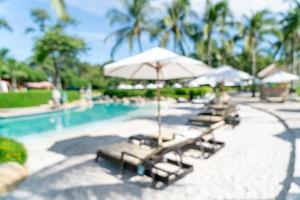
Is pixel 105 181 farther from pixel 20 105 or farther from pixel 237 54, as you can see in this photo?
pixel 237 54

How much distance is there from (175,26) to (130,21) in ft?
17.3

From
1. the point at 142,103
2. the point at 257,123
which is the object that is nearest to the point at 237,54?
the point at 142,103

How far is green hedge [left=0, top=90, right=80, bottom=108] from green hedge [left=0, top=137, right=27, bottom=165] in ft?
60.8

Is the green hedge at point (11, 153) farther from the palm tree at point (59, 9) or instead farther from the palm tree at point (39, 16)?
the palm tree at point (39, 16)

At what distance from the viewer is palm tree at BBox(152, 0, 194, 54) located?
32.9 metres

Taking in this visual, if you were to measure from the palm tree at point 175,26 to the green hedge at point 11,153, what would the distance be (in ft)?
89.8

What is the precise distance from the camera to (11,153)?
6.63m

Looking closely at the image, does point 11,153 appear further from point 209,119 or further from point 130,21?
point 130,21

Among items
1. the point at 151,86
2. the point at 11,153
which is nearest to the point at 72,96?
the point at 151,86

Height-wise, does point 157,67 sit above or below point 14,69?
below

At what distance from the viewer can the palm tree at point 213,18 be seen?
103 feet

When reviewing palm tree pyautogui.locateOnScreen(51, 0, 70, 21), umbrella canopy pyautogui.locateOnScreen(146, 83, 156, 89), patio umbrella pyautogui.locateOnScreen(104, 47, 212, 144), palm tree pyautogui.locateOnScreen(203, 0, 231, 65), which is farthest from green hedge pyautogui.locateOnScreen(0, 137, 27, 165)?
umbrella canopy pyautogui.locateOnScreen(146, 83, 156, 89)

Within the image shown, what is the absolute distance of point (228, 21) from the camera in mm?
33062

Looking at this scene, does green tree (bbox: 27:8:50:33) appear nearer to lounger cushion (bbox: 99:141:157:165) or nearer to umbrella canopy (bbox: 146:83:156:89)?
umbrella canopy (bbox: 146:83:156:89)
